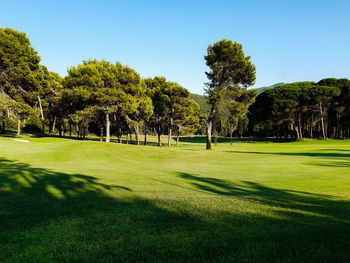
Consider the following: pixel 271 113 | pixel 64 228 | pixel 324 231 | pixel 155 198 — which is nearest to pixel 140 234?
pixel 64 228

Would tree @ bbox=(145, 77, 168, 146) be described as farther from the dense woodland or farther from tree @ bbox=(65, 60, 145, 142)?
tree @ bbox=(65, 60, 145, 142)

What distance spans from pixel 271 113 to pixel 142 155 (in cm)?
4878

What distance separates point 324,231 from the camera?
3744 millimetres

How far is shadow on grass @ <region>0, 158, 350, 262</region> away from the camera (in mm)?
2883

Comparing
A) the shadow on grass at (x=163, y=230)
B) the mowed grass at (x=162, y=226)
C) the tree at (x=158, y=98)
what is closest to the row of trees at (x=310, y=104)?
the tree at (x=158, y=98)

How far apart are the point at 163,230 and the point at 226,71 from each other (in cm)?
3015

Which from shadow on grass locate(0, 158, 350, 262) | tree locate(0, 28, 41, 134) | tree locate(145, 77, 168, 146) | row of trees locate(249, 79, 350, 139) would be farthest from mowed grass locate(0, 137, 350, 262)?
row of trees locate(249, 79, 350, 139)

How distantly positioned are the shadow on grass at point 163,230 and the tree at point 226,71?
2497 centimetres

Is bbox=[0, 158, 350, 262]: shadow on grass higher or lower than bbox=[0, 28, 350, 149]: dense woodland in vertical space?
lower

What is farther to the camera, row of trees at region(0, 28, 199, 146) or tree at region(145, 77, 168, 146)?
tree at region(145, 77, 168, 146)

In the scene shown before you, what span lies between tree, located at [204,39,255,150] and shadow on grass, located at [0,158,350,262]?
25.0 meters

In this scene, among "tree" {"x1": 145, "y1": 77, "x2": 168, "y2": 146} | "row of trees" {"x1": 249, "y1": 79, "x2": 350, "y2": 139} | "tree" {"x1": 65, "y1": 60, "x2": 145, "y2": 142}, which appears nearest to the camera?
"tree" {"x1": 65, "y1": 60, "x2": 145, "y2": 142}

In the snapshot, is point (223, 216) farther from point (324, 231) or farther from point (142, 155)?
point (142, 155)

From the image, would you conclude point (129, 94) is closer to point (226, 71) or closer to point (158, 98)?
point (158, 98)
